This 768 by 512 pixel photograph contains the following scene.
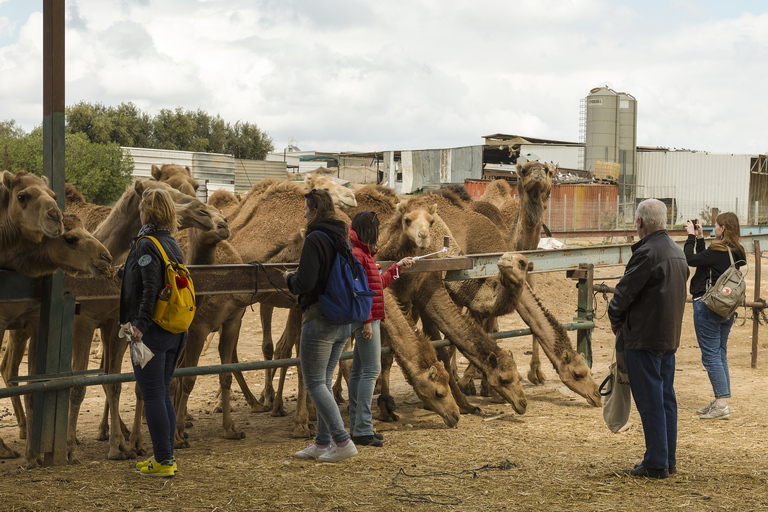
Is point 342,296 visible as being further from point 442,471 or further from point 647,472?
point 647,472

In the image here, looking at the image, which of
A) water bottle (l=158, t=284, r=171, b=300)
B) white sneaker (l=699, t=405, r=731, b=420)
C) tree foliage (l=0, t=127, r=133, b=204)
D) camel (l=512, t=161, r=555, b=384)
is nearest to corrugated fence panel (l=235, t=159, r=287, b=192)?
tree foliage (l=0, t=127, r=133, b=204)

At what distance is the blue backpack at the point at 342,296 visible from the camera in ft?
17.3

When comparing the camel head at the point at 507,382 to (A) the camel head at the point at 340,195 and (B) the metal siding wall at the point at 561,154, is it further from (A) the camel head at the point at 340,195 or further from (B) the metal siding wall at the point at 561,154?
(B) the metal siding wall at the point at 561,154

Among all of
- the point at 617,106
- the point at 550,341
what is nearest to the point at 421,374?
the point at 550,341

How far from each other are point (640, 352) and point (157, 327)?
10.4 ft

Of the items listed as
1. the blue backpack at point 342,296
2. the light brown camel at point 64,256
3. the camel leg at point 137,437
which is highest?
the light brown camel at point 64,256

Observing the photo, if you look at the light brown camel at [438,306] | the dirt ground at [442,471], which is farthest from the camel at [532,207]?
the light brown camel at [438,306]

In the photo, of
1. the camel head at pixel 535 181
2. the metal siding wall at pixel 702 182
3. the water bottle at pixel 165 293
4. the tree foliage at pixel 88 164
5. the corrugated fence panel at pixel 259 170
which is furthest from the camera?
the metal siding wall at pixel 702 182

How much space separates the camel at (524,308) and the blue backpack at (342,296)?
2.70 metres

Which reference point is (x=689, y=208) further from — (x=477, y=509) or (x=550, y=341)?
(x=477, y=509)

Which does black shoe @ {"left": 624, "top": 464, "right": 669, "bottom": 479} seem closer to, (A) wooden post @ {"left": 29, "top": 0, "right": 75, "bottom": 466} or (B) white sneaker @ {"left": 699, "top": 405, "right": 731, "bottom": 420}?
(B) white sneaker @ {"left": 699, "top": 405, "right": 731, "bottom": 420}

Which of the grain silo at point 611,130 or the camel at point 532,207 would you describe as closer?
the camel at point 532,207

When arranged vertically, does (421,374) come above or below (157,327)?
below

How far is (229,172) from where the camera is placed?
3759cm
